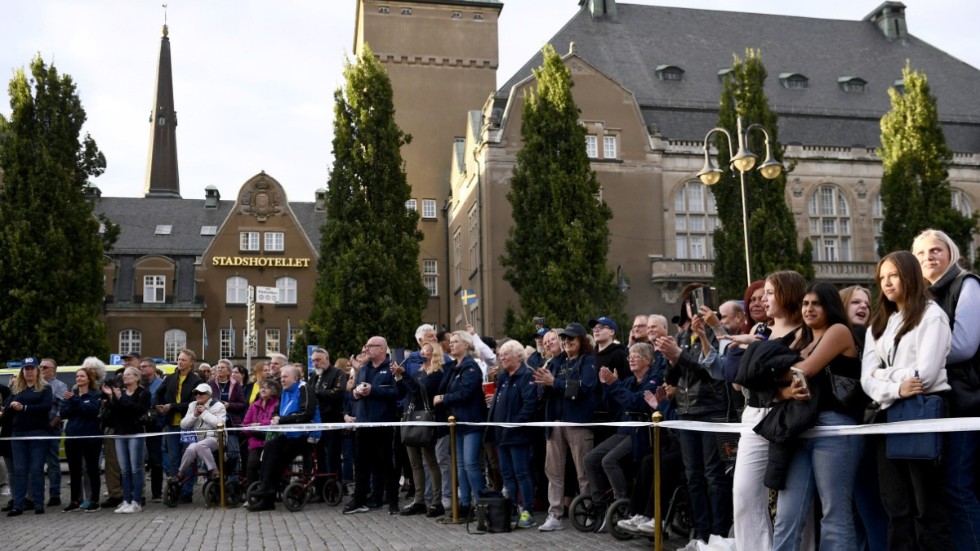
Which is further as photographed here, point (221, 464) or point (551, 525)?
point (221, 464)

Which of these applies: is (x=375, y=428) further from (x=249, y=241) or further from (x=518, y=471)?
(x=249, y=241)

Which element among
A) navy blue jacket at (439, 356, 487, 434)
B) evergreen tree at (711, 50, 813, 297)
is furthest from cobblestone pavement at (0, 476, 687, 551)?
evergreen tree at (711, 50, 813, 297)

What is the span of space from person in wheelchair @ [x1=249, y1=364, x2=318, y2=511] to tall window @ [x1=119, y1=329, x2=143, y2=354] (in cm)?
4566

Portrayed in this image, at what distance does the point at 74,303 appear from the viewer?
118ft

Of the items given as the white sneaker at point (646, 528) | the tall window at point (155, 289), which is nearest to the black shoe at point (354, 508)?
the white sneaker at point (646, 528)

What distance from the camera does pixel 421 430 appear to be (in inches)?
493

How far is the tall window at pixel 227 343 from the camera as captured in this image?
186 feet

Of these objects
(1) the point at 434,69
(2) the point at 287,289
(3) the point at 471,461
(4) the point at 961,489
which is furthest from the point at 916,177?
(4) the point at 961,489

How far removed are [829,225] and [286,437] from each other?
117ft

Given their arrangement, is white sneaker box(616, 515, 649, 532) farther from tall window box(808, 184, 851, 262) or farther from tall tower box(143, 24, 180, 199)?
tall tower box(143, 24, 180, 199)

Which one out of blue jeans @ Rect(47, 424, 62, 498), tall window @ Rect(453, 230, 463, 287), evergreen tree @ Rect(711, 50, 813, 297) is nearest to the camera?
blue jeans @ Rect(47, 424, 62, 498)

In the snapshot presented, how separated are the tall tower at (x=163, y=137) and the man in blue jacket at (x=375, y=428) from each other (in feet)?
249

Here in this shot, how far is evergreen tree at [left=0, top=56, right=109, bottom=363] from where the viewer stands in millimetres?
34875

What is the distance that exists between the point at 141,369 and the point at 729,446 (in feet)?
36.7
